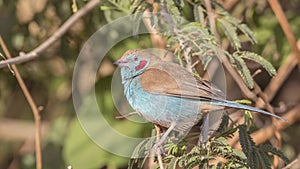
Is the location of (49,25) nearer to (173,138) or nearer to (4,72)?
(4,72)

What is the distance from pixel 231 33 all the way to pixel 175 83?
1.37 feet

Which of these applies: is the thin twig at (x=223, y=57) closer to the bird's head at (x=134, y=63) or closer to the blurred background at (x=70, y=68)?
the bird's head at (x=134, y=63)

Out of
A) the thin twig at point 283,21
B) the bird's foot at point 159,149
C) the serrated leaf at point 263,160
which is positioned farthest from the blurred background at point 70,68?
the serrated leaf at point 263,160

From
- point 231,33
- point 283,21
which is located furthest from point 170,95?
point 283,21

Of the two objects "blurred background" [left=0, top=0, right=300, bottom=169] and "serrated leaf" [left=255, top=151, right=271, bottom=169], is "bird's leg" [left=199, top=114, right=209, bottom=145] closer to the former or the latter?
"serrated leaf" [left=255, top=151, right=271, bottom=169]

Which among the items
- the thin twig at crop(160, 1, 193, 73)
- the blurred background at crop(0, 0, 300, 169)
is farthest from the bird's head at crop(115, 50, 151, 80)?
the blurred background at crop(0, 0, 300, 169)

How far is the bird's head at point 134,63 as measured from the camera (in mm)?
3012

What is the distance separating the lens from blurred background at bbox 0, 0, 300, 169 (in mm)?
4223

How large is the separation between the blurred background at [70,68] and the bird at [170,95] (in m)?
0.81

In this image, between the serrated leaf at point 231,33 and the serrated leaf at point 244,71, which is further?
the serrated leaf at point 231,33

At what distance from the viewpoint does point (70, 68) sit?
4656 millimetres

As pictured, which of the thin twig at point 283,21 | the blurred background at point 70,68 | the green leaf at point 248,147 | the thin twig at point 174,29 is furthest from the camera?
the blurred background at point 70,68

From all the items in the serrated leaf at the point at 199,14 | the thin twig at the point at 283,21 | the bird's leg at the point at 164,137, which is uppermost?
the serrated leaf at the point at 199,14

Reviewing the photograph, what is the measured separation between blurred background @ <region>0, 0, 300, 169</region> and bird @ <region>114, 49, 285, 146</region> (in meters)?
0.81
